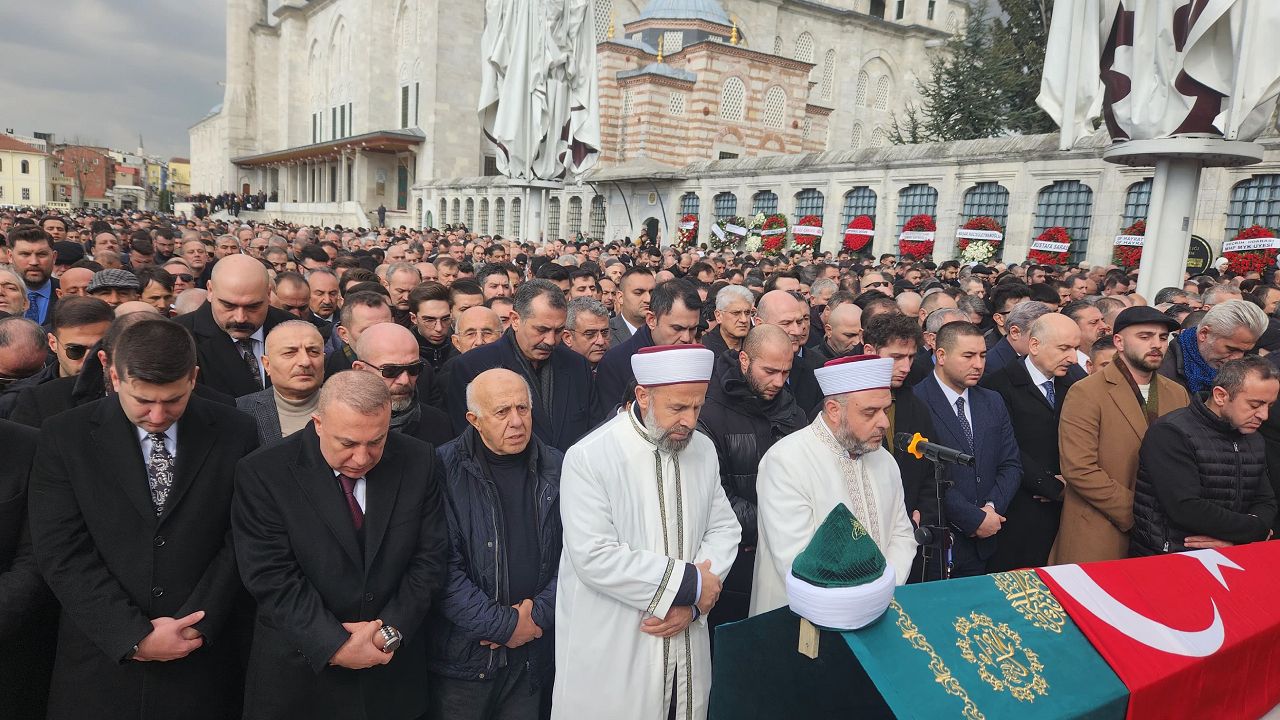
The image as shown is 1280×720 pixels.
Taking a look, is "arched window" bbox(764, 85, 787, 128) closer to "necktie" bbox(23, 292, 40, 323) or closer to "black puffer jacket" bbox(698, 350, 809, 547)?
"necktie" bbox(23, 292, 40, 323)

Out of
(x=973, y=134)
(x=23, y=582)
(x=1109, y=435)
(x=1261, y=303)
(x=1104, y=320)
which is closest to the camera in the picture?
(x=23, y=582)

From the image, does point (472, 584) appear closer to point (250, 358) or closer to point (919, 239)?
point (250, 358)

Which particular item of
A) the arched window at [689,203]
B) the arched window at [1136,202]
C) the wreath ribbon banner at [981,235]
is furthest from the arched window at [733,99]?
the arched window at [1136,202]

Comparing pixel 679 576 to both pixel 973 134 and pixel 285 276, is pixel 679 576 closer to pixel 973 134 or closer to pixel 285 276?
pixel 285 276

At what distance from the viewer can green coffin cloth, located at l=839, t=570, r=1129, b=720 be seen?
2.51m

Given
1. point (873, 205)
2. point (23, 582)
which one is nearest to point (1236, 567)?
point (23, 582)

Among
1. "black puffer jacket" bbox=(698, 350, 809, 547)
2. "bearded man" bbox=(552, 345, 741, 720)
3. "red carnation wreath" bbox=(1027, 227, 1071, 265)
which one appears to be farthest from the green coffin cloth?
"red carnation wreath" bbox=(1027, 227, 1071, 265)

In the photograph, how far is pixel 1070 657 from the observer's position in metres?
2.90

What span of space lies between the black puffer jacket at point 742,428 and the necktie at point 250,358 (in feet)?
8.63

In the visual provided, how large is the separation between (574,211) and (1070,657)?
95.4 feet

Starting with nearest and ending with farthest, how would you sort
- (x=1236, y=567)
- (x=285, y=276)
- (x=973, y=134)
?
1. (x=1236, y=567)
2. (x=285, y=276)
3. (x=973, y=134)

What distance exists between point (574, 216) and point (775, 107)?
39.3ft

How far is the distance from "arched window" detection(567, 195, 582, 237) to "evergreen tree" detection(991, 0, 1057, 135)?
16365 millimetres

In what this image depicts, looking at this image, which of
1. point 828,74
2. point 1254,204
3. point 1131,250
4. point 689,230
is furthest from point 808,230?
point 828,74
